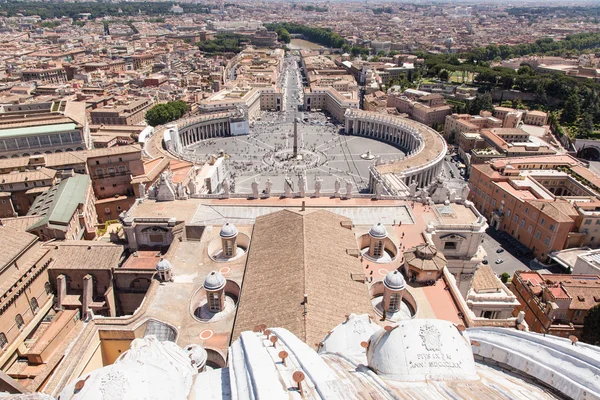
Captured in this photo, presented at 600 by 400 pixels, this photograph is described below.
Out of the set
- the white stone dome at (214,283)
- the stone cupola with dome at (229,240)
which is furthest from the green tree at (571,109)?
the white stone dome at (214,283)

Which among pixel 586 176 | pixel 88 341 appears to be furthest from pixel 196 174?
pixel 586 176

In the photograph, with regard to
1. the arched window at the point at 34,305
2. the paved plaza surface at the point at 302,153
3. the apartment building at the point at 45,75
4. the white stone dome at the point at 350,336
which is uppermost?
A: the white stone dome at the point at 350,336

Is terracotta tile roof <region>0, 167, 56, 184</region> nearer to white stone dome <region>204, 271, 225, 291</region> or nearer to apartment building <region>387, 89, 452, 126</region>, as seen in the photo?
white stone dome <region>204, 271, 225, 291</region>

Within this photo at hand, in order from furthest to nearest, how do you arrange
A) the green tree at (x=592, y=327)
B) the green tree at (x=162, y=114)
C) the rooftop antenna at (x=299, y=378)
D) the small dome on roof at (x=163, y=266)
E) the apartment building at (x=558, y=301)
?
the green tree at (x=162, y=114) < the apartment building at (x=558, y=301) < the green tree at (x=592, y=327) < the small dome on roof at (x=163, y=266) < the rooftop antenna at (x=299, y=378)

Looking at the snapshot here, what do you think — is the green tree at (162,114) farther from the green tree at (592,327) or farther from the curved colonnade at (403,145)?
the green tree at (592,327)

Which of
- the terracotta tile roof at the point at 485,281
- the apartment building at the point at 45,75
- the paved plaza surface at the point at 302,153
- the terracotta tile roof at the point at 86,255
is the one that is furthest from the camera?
the apartment building at the point at 45,75

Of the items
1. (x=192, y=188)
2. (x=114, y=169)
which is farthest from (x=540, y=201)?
(x=114, y=169)
